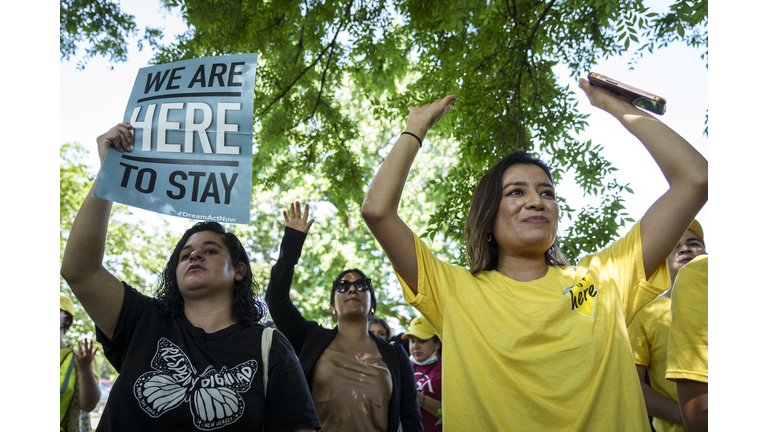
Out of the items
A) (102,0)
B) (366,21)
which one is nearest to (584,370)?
(366,21)

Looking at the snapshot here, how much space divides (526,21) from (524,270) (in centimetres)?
275

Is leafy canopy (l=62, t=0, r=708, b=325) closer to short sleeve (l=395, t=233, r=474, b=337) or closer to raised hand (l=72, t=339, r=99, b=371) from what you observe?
short sleeve (l=395, t=233, r=474, b=337)

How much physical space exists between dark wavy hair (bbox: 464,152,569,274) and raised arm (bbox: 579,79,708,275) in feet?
1.26

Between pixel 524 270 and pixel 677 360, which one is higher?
pixel 524 270

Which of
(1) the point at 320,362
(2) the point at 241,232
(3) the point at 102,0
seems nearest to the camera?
(1) the point at 320,362

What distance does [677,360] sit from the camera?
1.92 meters

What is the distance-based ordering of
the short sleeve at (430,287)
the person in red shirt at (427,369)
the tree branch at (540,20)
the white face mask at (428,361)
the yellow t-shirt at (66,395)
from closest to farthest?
the short sleeve at (430,287)
the tree branch at (540,20)
the yellow t-shirt at (66,395)
the person in red shirt at (427,369)
the white face mask at (428,361)

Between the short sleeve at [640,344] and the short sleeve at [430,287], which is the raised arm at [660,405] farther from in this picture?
the short sleeve at [430,287]

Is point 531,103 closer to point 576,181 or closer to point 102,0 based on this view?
point 576,181

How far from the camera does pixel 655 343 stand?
9.15ft

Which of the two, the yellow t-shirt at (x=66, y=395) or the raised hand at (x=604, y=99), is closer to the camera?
the raised hand at (x=604, y=99)

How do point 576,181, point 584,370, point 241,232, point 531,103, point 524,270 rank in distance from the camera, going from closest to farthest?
1. point 584,370
2. point 524,270
3. point 576,181
4. point 531,103
5. point 241,232

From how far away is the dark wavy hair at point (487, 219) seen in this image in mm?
1985

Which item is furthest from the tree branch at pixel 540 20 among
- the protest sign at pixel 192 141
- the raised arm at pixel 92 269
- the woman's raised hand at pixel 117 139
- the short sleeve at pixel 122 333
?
the short sleeve at pixel 122 333
